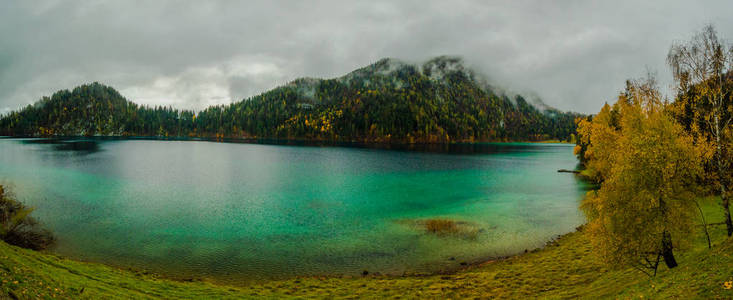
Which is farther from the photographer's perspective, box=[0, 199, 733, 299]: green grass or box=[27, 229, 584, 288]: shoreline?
box=[27, 229, 584, 288]: shoreline

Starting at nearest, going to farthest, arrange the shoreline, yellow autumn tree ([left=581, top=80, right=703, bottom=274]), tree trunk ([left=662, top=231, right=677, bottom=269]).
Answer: yellow autumn tree ([left=581, top=80, right=703, bottom=274]) < tree trunk ([left=662, top=231, right=677, bottom=269]) < the shoreline

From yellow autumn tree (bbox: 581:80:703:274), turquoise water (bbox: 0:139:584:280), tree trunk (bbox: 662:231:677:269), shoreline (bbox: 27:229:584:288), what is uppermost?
yellow autumn tree (bbox: 581:80:703:274)

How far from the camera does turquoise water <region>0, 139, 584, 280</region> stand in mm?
26031

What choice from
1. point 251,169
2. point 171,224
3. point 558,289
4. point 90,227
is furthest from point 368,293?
point 251,169

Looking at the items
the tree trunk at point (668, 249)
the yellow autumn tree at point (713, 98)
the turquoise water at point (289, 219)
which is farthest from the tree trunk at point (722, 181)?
the turquoise water at point (289, 219)

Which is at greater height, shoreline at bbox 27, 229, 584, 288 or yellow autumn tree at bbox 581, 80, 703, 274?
yellow autumn tree at bbox 581, 80, 703, 274

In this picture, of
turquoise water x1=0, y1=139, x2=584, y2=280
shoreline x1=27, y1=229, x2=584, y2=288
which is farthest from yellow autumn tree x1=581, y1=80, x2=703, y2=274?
turquoise water x1=0, y1=139, x2=584, y2=280

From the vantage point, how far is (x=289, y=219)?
3853cm

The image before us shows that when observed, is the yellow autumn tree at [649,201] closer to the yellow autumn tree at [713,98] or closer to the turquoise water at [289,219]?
the yellow autumn tree at [713,98]

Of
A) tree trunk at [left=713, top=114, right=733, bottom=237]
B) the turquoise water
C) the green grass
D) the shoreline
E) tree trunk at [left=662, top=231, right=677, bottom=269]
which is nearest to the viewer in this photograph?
the green grass

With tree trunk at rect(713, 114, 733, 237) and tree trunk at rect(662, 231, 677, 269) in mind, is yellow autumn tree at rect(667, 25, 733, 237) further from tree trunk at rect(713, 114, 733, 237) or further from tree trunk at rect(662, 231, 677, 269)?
tree trunk at rect(662, 231, 677, 269)

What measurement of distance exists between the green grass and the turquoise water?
2675 millimetres

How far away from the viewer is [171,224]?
35656mm

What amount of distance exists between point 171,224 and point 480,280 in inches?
1359
